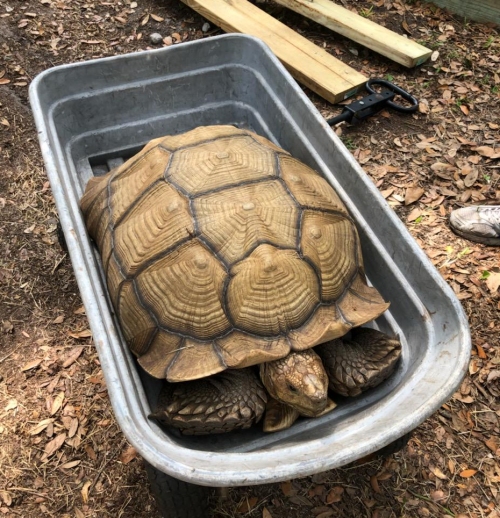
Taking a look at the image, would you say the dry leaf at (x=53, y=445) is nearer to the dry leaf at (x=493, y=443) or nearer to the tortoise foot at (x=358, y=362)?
the tortoise foot at (x=358, y=362)

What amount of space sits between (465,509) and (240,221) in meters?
1.46

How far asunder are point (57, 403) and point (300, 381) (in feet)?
4.02

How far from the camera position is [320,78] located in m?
3.37

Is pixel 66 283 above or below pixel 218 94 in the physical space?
below

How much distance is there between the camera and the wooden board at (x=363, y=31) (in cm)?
362

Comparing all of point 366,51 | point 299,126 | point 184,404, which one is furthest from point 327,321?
Answer: point 366,51

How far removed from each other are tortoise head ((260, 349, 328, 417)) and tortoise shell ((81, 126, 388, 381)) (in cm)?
5

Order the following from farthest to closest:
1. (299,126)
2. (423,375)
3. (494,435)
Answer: (299,126), (494,435), (423,375)

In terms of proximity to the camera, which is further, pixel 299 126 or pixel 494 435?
pixel 299 126

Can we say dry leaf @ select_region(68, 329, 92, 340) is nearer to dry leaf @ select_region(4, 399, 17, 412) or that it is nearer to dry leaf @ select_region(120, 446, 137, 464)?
dry leaf @ select_region(4, 399, 17, 412)

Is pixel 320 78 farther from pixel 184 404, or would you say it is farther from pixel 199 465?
pixel 199 465

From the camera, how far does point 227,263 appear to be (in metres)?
1.65

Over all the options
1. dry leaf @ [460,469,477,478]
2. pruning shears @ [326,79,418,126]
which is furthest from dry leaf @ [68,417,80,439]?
pruning shears @ [326,79,418,126]

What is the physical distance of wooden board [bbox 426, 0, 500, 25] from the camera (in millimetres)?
4043
